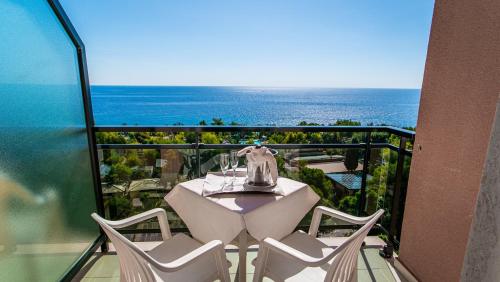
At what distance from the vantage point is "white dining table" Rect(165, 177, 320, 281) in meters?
1.60

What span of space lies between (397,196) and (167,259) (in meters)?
2.17

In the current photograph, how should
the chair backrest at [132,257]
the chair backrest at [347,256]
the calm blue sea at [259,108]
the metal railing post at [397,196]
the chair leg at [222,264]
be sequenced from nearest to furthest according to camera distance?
1. the chair backrest at [132,257]
2. the chair backrest at [347,256]
3. the chair leg at [222,264]
4. the metal railing post at [397,196]
5. the calm blue sea at [259,108]

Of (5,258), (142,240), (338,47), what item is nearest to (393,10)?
(338,47)


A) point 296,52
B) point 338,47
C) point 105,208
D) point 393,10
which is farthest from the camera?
point 296,52

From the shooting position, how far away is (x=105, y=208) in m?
2.79

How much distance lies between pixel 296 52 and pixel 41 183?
2030cm

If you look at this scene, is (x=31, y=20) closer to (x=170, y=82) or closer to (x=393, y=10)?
(x=393, y=10)

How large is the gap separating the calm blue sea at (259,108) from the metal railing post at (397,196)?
52.0 feet

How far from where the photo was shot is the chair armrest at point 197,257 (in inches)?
47.0

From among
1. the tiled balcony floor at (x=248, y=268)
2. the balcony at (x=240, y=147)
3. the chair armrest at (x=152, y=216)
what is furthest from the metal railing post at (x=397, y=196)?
the chair armrest at (x=152, y=216)

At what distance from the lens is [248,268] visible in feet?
7.80

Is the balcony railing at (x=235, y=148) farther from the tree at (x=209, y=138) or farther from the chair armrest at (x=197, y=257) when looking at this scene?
the chair armrest at (x=197, y=257)

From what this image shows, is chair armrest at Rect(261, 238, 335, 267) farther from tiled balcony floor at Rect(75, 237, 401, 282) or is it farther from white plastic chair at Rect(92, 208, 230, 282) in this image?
tiled balcony floor at Rect(75, 237, 401, 282)

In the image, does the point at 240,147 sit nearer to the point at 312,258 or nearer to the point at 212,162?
the point at 212,162
